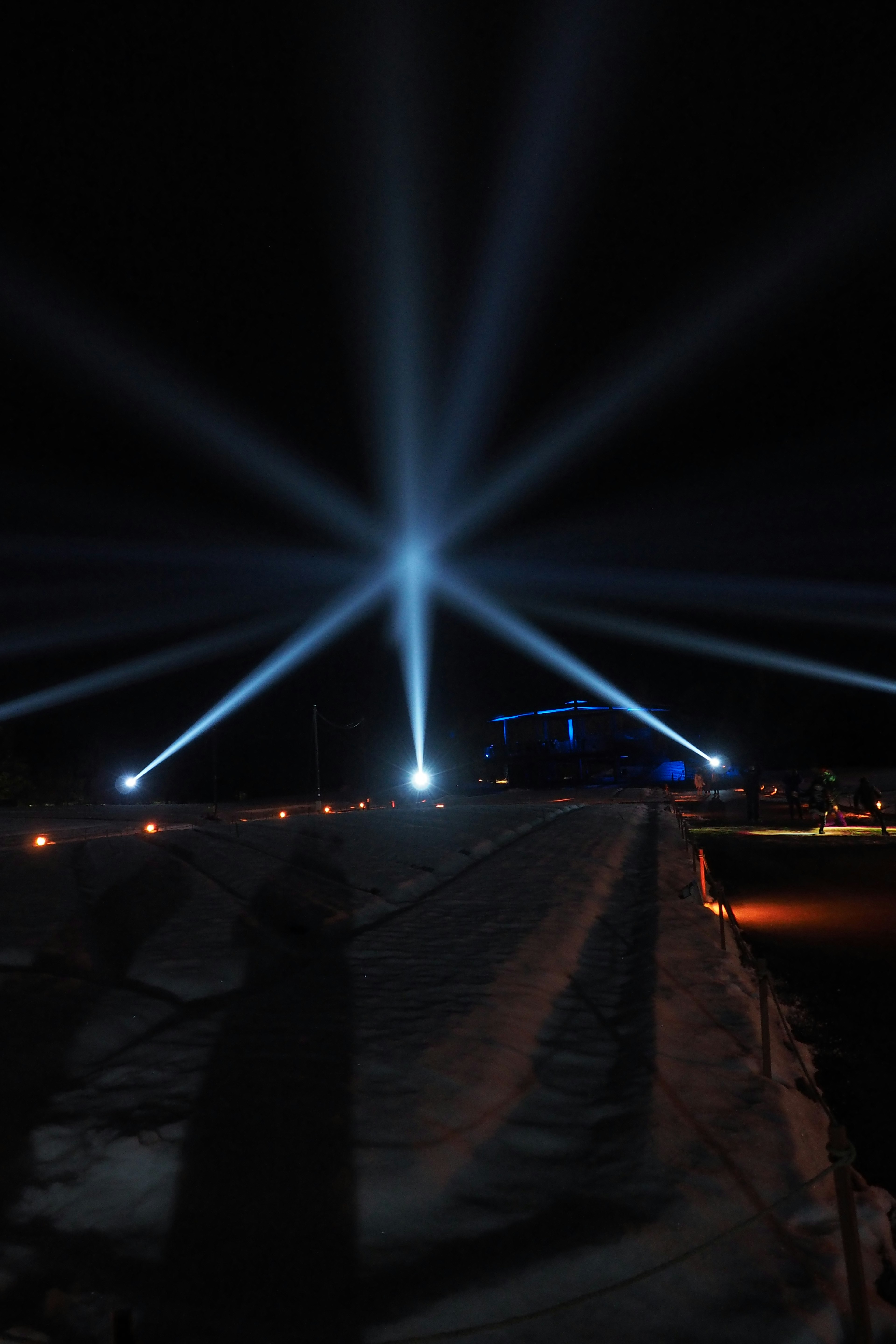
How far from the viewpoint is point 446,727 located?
293 ft

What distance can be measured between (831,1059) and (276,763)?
71.8 meters

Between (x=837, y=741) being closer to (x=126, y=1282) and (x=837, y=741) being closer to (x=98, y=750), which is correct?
(x=98, y=750)

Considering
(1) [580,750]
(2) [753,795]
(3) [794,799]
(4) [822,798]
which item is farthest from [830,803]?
(1) [580,750]

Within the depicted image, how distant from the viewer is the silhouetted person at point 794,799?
30562 mm

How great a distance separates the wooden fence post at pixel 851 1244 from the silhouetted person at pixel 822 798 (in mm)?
23945

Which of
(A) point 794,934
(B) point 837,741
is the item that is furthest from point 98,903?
(B) point 837,741

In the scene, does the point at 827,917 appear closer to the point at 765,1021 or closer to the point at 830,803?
the point at 765,1021

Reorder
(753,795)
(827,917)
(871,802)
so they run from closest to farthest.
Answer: (827,917) < (871,802) < (753,795)

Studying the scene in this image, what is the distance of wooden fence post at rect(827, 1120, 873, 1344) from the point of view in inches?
116

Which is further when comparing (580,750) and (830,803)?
(580,750)

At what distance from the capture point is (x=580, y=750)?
73688 mm

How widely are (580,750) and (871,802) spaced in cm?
4727

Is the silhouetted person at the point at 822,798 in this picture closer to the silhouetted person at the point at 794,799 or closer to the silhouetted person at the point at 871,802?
the silhouetted person at the point at 871,802

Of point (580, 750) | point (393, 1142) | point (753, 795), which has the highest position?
point (580, 750)
